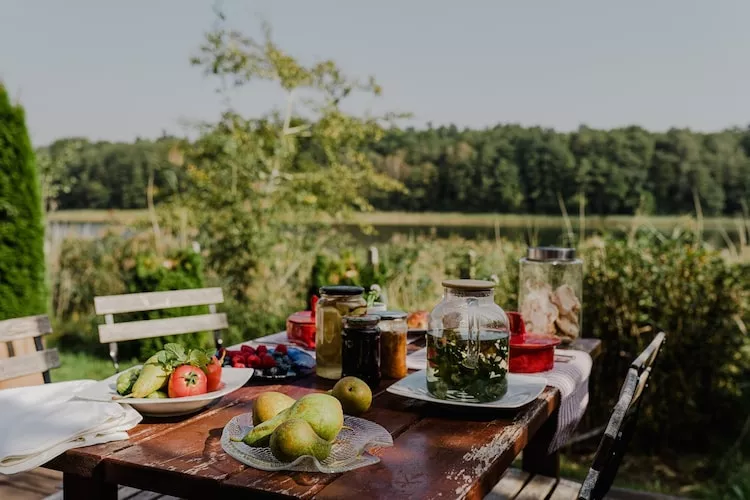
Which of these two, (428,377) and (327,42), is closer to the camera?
(428,377)

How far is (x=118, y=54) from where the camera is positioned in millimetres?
16531

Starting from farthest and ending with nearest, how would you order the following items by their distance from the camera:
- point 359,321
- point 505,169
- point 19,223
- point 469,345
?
point 505,169, point 19,223, point 359,321, point 469,345

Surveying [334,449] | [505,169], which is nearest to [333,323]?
[334,449]

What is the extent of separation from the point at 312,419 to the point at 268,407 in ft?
0.45

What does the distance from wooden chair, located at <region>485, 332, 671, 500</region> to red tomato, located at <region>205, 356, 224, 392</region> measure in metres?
0.77

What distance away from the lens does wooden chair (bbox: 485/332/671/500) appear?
1.06 meters

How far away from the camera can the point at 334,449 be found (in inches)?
43.2

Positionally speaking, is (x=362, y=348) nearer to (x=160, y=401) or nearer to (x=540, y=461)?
(x=160, y=401)

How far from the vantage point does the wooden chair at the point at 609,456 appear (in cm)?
106

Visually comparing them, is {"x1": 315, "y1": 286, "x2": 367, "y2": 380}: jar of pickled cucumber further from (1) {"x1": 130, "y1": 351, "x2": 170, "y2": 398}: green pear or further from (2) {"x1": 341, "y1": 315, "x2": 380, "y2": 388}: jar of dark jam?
(1) {"x1": 130, "y1": 351, "x2": 170, "y2": 398}: green pear

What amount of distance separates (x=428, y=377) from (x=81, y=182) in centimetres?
845

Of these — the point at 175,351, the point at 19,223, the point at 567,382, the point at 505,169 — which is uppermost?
the point at 505,169

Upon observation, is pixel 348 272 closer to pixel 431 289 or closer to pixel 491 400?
pixel 431 289

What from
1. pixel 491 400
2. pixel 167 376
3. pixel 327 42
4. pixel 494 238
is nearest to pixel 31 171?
pixel 494 238
